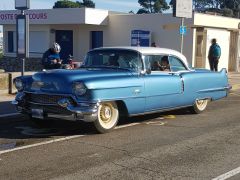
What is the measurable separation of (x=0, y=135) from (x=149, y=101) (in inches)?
113

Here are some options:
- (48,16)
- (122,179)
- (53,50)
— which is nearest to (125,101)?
(122,179)

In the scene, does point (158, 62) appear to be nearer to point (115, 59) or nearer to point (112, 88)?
point (115, 59)

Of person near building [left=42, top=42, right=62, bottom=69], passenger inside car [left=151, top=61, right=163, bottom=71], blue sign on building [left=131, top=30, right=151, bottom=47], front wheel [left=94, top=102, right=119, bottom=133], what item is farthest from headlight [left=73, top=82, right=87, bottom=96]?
blue sign on building [left=131, top=30, right=151, bottom=47]

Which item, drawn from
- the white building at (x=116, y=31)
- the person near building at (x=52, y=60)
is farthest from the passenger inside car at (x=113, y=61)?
the white building at (x=116, y=31)

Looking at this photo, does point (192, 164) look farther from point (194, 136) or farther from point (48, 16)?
point (48, 16)

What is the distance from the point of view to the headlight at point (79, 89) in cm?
784

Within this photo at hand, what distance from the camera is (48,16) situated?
28375mm

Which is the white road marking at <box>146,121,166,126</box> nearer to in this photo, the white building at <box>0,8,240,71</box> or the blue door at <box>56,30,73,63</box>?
the white building at <box>0,8,240,71</box>

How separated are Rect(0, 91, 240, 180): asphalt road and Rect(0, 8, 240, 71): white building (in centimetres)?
1450

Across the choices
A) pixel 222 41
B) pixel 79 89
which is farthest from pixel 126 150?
pixel 222 41

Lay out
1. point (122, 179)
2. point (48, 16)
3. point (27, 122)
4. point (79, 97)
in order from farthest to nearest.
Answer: point (48, 16) → point (27, 122) → point (79, 97) → point (122, 179)

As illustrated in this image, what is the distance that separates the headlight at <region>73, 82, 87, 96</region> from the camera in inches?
309

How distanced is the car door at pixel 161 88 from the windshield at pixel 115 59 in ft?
0.86

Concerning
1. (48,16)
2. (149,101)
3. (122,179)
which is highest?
(48,16)
